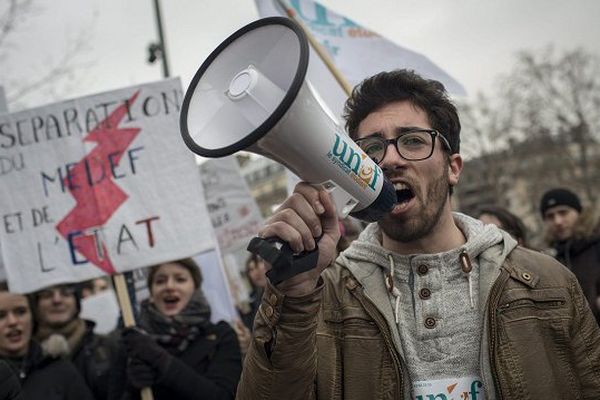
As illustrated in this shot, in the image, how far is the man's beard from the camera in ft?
6.06

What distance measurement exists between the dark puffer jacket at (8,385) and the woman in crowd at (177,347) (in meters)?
0.79

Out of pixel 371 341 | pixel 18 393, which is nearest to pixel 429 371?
pixel 371 341

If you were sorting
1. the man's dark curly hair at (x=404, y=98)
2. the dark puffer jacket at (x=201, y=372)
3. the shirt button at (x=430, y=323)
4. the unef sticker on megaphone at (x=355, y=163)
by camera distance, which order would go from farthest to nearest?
1. the dark puffer jacket at (x=201, y=372)
2. the man's dark curly hair at (x=404, y=98)
3. the shirt button at (x=430, y=323)
4. the unef sticker on megaphone at (x=355, y=163)

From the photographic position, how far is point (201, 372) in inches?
126

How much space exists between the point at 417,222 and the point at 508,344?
1.38ft

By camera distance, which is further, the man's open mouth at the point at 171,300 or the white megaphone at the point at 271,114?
the man's open mouth at the point at 171,300

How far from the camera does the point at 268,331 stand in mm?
A: 1498

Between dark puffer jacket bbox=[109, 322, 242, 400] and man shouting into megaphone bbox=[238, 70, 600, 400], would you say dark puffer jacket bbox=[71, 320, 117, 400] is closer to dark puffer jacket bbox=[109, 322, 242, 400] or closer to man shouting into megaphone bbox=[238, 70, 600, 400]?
dark puffer jacket bbox=[109, 322, 242, 400]

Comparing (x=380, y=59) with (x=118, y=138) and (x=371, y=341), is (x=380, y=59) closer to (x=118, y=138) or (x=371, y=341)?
(x=118, y=138)

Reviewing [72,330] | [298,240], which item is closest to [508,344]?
[298,240]

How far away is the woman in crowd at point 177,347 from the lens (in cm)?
300

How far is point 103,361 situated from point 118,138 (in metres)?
1.44

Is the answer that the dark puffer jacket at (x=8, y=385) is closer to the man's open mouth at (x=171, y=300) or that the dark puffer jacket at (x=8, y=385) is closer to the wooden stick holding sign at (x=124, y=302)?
the wooden stick holding sign at (x=124, y=302)

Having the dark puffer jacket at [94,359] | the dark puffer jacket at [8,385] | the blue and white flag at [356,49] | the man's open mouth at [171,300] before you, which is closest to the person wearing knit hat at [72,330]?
the dark puffer jacket at [94,359]
